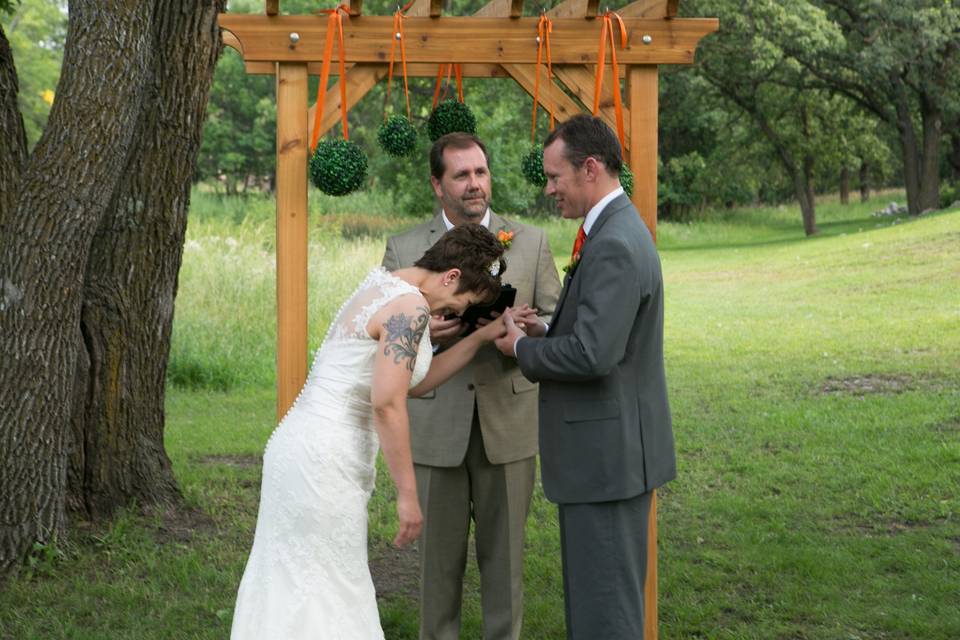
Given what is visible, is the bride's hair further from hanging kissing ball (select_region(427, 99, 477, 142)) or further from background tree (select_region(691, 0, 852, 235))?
background tree (select_region(691, 0, 852, 235))

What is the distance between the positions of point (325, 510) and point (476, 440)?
102cm

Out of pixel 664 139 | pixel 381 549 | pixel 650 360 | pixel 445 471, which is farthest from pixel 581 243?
pixel 664 139

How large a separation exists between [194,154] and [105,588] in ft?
8.17

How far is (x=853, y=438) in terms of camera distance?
29.3 feet

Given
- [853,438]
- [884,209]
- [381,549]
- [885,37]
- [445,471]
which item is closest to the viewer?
[445,471]

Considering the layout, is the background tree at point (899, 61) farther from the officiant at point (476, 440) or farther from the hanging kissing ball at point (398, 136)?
the hanging kissing ball at point (398, 136)

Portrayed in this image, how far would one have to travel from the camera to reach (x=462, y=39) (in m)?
4.47

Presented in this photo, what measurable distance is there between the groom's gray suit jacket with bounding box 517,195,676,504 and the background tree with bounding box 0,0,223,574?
2.96m

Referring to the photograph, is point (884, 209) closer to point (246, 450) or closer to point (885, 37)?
point (885, 37)

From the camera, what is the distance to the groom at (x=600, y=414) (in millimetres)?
3875

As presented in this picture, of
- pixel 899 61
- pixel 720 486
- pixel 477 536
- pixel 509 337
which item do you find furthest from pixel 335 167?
pixel 899 61

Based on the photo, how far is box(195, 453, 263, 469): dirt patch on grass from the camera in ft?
28.5

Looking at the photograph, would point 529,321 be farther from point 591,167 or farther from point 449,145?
point 449,145

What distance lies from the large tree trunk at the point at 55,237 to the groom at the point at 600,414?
9.52 ft
